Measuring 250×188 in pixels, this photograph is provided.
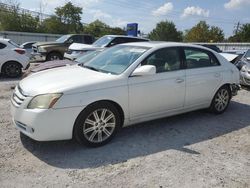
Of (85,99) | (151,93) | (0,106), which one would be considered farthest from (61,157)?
(0,106)

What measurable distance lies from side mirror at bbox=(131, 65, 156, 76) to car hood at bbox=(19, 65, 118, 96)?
343 mm

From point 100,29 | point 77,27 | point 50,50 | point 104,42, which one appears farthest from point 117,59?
point 100,29

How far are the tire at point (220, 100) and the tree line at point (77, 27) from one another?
125ft

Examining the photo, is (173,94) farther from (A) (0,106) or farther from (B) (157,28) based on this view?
(B) (157,28)

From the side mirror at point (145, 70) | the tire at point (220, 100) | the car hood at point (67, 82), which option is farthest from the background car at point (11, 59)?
the tire at point (220, 100)

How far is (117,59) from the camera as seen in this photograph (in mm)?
5016

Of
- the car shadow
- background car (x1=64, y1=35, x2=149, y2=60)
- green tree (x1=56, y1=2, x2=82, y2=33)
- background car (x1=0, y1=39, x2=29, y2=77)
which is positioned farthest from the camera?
green tree (x1=56, y1=2, x2=82, y2=33)

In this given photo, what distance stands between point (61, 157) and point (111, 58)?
2.01m

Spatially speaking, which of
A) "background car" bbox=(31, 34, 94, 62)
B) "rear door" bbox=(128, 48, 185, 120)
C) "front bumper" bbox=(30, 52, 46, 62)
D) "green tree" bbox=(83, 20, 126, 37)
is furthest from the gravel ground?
"green tree" bbox=(83, 20, 126, 37)

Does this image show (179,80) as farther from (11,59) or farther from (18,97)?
(11,59)

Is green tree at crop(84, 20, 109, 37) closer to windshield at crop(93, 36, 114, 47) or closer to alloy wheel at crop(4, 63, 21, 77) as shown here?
windshield at crop(93, 36, 114, 47)

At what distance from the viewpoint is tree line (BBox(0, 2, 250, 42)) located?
39.2 m

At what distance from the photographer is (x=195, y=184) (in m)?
3.39

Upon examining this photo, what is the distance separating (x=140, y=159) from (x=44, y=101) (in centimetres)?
153
